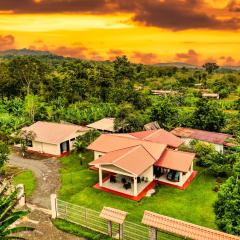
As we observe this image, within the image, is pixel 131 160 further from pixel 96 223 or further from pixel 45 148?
pixel 45 148

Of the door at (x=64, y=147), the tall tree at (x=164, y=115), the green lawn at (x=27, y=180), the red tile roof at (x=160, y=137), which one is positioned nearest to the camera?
the green lawn at (x=27, y=180)

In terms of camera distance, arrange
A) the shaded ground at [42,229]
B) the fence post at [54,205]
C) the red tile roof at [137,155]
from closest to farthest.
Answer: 1. the shaded ground at [42,229]
2. the fence post at [54,205]
3. the red tile roof at [137,155]

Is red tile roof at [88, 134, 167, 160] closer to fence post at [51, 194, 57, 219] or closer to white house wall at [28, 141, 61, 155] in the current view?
white house wall at [28, 141, 61, 155]

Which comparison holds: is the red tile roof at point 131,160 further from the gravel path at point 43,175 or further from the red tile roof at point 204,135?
the red tile roof at point 204,135

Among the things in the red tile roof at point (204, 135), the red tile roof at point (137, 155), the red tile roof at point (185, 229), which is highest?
the red tile roof at point (185, 229)

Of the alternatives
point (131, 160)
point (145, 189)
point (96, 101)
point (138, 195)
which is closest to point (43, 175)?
point (131, 160)

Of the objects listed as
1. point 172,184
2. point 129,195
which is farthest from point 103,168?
point 172,184

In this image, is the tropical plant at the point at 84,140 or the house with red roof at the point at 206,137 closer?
the tropical plant at the point at 84,140

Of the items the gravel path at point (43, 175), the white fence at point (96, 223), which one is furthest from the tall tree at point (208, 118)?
the white fence at point (96, 223)

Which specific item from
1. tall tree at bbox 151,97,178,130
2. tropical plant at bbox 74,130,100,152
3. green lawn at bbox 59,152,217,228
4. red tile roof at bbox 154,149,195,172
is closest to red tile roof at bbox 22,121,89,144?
tropical plant at bbox 74,130,100,152
